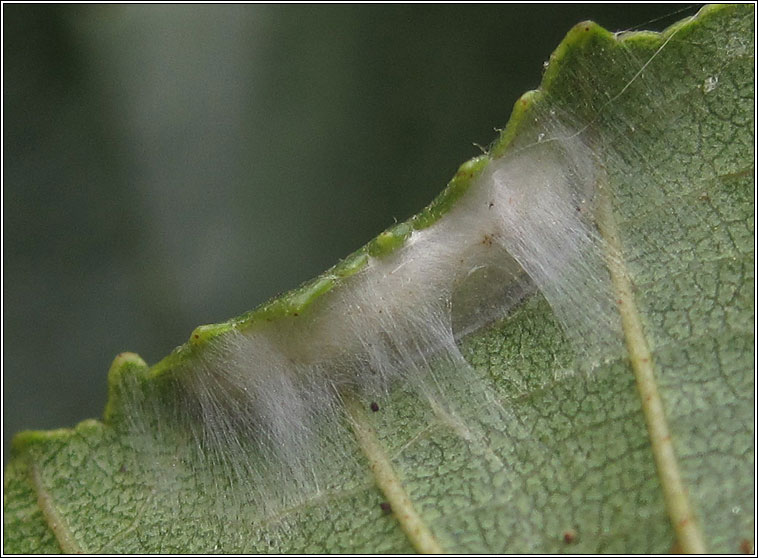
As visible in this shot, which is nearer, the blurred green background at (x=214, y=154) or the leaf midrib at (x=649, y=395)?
the leaf midrib at (x=649, y=395)

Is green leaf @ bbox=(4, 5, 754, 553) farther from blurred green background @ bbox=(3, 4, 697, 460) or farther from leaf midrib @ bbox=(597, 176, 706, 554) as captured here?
blurred green background @ bbox=(3, 4, 697, 460)

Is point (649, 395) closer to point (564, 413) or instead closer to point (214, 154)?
point (564, 413)

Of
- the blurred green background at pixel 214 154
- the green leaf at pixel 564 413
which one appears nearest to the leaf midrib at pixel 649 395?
the green leaf at pixel 564 413

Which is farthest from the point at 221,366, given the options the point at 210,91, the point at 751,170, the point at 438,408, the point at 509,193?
the point at 210,91

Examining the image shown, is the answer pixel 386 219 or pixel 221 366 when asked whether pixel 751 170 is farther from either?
pixel 386 219

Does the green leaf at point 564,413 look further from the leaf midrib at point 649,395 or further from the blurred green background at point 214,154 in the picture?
the blurred green background at point 214,154

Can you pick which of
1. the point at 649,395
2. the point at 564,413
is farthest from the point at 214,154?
the point at 649,395
